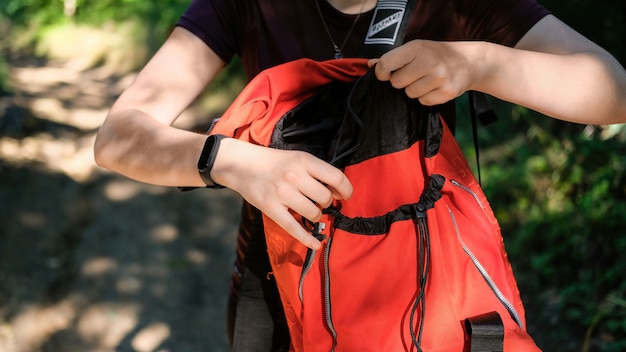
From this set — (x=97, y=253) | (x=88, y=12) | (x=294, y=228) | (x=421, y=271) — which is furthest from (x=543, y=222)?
(x=88, y=12)

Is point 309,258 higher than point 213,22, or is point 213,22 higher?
point 213,22

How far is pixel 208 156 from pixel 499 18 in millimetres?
740

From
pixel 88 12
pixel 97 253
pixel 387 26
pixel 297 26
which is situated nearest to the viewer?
pixel 387 26

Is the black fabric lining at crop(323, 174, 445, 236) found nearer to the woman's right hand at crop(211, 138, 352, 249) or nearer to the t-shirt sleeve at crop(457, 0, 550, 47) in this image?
the woman's right hand at crop(211, 138, 352, 249)

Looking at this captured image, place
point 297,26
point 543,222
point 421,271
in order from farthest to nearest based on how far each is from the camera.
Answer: point 543,222 < point 297,26 < point 421,271

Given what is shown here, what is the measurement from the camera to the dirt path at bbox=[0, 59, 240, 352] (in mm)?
4086

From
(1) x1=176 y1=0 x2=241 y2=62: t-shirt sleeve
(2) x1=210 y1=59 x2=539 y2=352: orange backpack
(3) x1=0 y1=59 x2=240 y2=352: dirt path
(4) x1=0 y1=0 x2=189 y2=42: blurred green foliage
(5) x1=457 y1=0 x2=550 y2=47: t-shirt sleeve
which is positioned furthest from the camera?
(4) x1=0 y1=0 x2=189 y2=42: blurred green foliage

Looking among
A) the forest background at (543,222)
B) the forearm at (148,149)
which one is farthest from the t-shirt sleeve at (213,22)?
the forest background at (543,222)

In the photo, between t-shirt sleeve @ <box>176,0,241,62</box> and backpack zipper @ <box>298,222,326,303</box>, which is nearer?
backpack zipper @ <box>298,222,326,303</box>

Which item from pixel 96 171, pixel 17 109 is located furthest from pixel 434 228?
pixel 17 109

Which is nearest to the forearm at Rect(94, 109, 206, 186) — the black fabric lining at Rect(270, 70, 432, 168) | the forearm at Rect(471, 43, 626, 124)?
the black fabric lining at Rect(270, 70, 432, 168)

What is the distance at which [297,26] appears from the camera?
1407 mm

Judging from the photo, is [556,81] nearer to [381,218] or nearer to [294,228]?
[381,218]

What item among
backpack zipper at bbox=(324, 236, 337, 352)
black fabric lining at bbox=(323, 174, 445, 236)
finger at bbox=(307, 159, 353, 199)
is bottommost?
backpack zipper at bbox=(324, 236, 337, 352)
